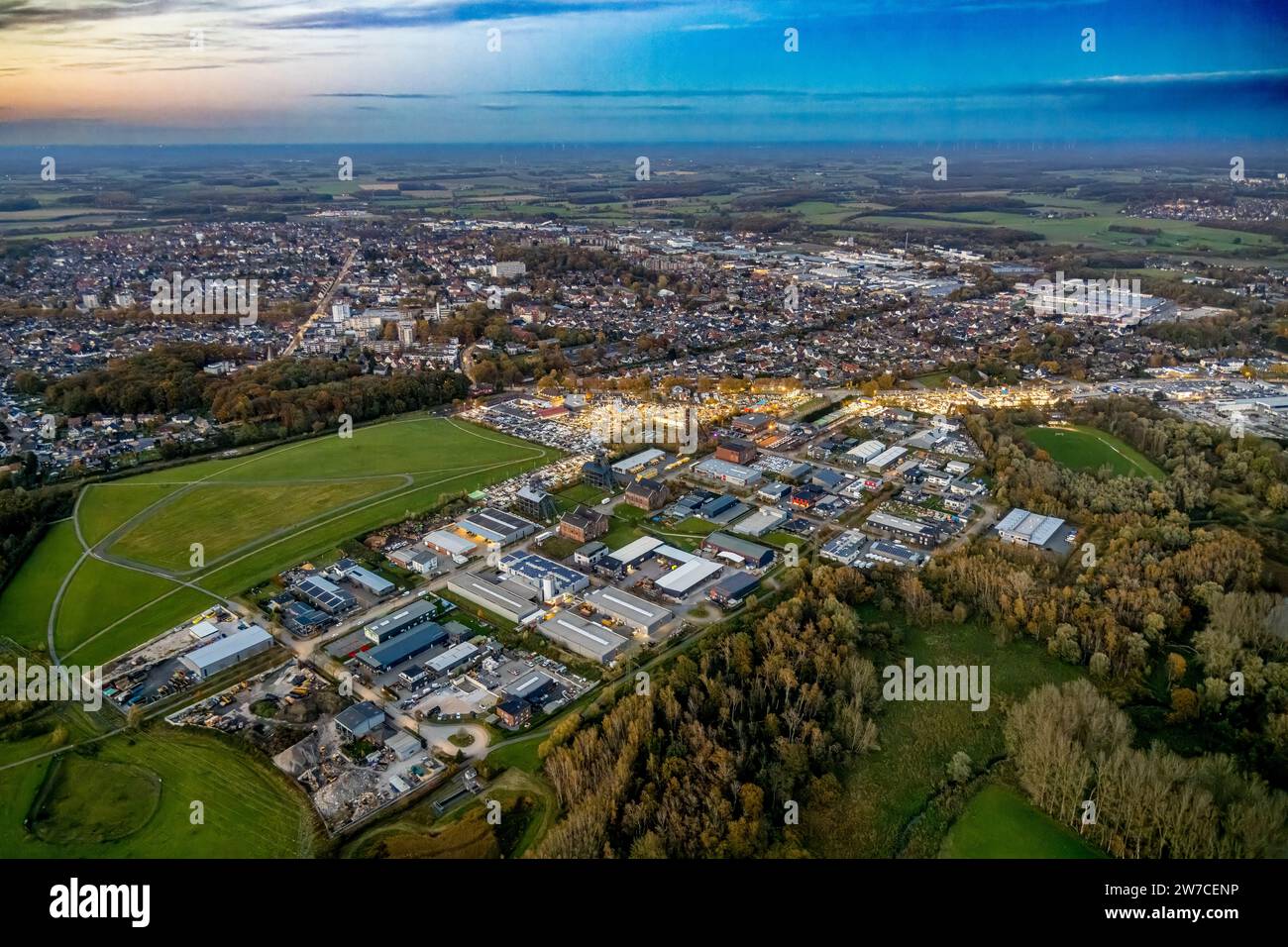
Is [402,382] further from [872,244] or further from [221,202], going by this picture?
[221,202]

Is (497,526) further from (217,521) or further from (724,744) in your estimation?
(724,744)

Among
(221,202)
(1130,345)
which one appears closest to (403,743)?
(1130,345)

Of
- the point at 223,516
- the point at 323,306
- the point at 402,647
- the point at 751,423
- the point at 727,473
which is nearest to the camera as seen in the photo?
the point at 402,647

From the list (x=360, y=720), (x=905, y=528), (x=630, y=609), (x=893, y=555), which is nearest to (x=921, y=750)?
(x=630, y=609)

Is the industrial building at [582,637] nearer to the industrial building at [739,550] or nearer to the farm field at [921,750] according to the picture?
the industrial building at [739,550]

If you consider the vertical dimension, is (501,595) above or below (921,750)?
above

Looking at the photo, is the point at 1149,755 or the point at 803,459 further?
the point at 803,459

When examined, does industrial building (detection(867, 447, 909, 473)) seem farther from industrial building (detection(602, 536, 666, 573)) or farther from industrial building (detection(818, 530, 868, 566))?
industrial building (detection(602, 536, 666, 573))
